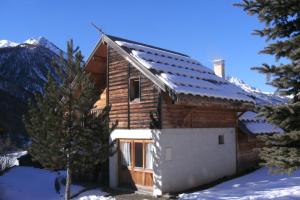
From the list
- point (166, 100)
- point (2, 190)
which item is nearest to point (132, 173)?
point (166, 100)

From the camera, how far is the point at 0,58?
448ft

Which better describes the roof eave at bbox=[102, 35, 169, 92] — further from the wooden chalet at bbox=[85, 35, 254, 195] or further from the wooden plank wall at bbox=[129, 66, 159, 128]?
the wooden plank wall at bbox=[129, 66, 159, 128]

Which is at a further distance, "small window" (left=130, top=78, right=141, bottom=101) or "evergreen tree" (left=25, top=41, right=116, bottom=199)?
"small window" (left=130, top=78, right=141, bottom=101)

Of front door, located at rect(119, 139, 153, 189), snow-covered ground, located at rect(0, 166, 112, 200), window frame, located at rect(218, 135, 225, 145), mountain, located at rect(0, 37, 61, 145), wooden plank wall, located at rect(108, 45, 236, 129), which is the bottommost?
snow-covered ground, located at rect(0, 166, 112, 200)

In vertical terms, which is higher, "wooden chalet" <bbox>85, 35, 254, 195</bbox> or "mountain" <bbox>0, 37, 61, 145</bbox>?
"mountain" <bbox>0, 37, 61, 145</bbox>

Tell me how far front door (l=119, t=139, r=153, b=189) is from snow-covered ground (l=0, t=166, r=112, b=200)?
1.25m

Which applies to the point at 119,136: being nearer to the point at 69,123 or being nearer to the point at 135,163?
the point at 135,163

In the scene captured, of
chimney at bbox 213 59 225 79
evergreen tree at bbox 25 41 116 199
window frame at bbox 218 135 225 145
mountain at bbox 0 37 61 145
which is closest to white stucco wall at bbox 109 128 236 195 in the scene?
window frame at bbox 218 135 225 145

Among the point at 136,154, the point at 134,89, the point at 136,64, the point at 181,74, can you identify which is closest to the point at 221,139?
the point at 181,74

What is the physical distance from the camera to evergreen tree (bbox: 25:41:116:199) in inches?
543

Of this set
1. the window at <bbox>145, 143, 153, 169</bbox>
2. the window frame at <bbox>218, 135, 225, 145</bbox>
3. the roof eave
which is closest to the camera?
the roof eave

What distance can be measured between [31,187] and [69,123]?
656cm

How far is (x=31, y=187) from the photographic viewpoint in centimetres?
1900

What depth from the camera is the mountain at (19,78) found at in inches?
3046
